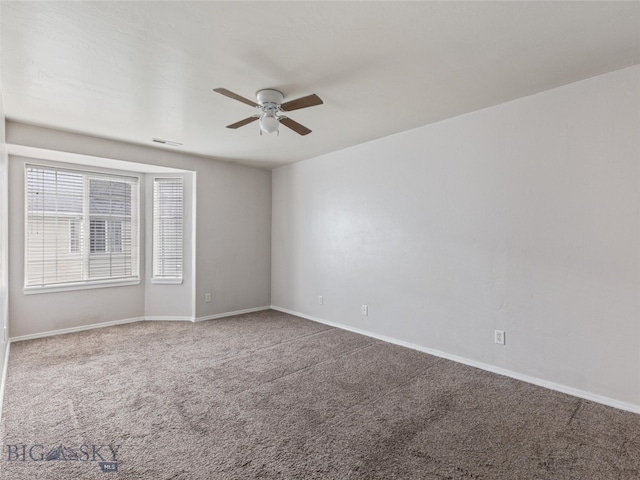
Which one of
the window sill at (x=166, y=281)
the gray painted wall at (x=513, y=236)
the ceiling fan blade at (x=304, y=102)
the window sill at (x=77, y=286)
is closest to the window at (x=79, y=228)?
the window sill at (x=77, y=286)

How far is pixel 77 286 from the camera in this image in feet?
14.6

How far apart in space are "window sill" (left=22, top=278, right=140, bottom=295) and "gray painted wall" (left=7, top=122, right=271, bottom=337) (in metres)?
0.06

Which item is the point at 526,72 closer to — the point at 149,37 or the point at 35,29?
the point at 149,37

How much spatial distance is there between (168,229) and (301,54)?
3.78 metres

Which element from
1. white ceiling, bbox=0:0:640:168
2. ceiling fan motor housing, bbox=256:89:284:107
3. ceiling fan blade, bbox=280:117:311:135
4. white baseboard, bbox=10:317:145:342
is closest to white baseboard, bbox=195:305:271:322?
white baseboard, bbox=10:317:145:342

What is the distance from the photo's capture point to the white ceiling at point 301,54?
1.86m

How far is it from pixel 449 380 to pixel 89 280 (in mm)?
4695

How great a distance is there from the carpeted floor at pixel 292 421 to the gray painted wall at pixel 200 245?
832mm

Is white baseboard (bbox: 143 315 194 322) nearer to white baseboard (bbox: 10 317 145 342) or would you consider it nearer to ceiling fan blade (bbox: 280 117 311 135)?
white baseboard (bbox: 10 317 145 342)

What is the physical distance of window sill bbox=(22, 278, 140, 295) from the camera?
13.6 feet

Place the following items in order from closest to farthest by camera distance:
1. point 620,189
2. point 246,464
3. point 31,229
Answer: point 246,464 → point 620,189 → point 31,229

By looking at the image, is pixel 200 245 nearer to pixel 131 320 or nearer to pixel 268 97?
pixel 131 320

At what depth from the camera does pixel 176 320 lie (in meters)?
5.05

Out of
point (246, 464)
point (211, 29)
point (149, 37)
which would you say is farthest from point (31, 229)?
point (246, 464)
